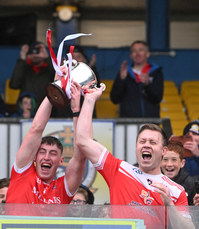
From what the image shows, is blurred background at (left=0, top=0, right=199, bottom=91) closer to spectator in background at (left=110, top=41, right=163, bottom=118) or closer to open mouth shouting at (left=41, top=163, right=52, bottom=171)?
spectator in background at (left=110, top=41, right=163, bottom=118)

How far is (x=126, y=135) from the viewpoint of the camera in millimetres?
7344

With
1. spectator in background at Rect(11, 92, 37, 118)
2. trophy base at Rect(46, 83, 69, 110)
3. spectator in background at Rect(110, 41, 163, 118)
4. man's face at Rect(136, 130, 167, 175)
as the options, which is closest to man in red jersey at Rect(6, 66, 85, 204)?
trophy base at Rect(46, 83, 69, 110)

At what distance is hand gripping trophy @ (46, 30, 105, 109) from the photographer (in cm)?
414

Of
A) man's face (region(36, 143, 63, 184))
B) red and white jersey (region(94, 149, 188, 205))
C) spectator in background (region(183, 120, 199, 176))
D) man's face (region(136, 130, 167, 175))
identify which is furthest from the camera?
spectator in background (region(183, 120, 199, 176))

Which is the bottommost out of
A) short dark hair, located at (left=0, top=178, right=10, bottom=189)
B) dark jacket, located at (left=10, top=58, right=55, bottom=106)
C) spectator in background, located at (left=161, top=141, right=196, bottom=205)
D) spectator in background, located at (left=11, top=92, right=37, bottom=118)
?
short dark hair, located at (left=0, top=178, right=10, bottom=189)

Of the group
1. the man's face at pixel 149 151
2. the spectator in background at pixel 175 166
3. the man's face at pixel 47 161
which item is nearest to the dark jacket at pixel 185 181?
the spectator in background at pixel 175 166

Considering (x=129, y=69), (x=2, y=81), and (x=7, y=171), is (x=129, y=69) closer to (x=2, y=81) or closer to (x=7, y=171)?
(x=7, y=171)

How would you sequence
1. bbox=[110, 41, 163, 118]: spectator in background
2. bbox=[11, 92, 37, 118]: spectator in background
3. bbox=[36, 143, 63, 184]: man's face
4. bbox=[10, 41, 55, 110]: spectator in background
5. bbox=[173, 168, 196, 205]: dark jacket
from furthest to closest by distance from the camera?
1. bbox=[10, 41, 55, 110]: spectator in background
2. bbox=[110, 41, 163, 118]: spectator in background
3. bbox=[11, 92, 37, 118]: spectator in background
4. bbox=[173, 168, 196, 205]: dark jacket
5. bbox=[36, 143, 63, 184]: man's face

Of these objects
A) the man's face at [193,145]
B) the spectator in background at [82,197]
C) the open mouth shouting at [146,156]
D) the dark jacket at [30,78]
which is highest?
the dark jacket at [30,78]

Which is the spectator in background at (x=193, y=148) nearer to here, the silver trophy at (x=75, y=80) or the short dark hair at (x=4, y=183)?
the short dark hair at (x=4, y=183)

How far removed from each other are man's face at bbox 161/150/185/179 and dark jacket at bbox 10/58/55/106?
10.5 feet

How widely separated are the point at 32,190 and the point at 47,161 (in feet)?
1.02

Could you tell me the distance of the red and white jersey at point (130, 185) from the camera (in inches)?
166

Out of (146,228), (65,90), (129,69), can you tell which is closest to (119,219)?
(146,228)
